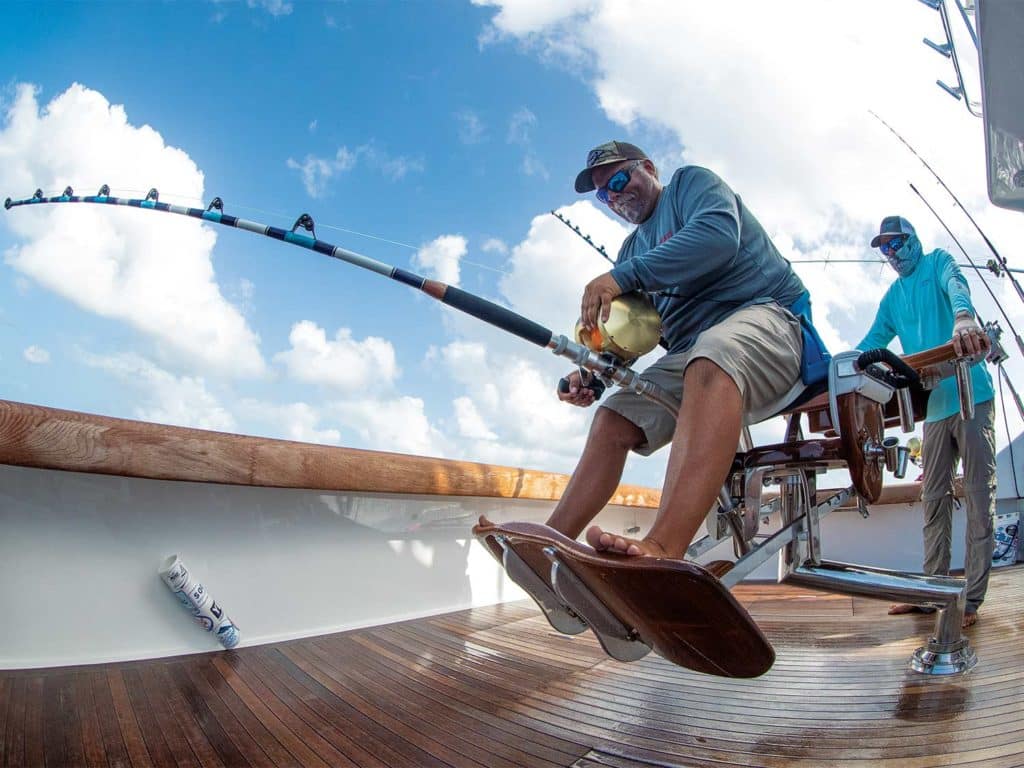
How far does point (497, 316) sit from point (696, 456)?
1.68 feet

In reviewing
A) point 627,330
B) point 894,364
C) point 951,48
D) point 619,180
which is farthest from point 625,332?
point 951,48

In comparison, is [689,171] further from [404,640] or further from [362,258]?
[404,640]

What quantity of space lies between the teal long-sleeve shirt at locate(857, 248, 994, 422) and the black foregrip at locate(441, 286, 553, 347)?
4.59 ft

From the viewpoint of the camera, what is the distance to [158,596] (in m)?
1.49

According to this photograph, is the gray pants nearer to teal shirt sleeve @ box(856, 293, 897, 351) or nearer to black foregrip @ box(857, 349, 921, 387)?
teal shirt sleeve @ box(856, 293, 897, 351)

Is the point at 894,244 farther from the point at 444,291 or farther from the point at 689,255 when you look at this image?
the point at 444,291

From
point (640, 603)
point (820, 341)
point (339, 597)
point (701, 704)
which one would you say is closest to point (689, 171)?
point (820, 341)

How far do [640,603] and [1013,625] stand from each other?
5.27ft

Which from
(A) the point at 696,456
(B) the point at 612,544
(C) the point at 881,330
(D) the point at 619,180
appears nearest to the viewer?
(B) the point at 612,544

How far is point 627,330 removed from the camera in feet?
4.11

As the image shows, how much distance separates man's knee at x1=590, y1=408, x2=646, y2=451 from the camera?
1.42 meters

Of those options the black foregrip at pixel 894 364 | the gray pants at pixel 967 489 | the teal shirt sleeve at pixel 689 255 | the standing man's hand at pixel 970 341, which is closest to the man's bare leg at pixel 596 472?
the teal shirt sleeve at pixel 689 255

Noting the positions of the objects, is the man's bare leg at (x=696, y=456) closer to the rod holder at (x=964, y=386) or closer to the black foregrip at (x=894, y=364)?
the black foregrip at (x=894, y=364)

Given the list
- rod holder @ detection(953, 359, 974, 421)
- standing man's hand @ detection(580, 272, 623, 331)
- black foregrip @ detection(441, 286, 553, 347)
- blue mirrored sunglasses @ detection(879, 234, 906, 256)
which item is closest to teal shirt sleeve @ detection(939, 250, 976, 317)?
blue mirrored sunglasses @ detection(879, 234, 906, 256)
